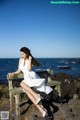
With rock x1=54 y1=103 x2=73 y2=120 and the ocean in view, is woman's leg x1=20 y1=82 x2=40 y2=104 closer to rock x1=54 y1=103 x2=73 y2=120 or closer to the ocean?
rock x1=54 y1=103 x2=73 y2=120

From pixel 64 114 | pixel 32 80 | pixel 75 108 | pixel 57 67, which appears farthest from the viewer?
pixel 57 67

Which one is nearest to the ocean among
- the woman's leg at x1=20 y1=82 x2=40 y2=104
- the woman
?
the woman

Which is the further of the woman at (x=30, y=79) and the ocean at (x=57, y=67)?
the ocean at (x=57, y=67)

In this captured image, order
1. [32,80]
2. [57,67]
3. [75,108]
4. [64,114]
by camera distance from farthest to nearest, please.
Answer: [57,67] → [32,80] → [75,108] → [64,114]

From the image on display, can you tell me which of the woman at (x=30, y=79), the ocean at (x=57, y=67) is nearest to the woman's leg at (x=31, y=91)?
the woman at (x=30, y=79)

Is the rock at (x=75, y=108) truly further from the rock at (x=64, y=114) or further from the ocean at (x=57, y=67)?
the ocean at (x=57, y=67)

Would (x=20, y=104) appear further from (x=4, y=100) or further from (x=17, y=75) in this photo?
(x=4, y=100)

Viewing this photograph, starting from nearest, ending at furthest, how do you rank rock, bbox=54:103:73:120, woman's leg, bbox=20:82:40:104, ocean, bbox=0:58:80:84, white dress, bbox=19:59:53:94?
rock, bbox=54:103:73:120
woman's leg, bbox=20:82:40:104
white dress, bbox=19:59:53:94
ocean, bbox=0:58:80:84

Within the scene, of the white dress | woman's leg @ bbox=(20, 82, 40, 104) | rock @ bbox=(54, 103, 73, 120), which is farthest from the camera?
the white dress

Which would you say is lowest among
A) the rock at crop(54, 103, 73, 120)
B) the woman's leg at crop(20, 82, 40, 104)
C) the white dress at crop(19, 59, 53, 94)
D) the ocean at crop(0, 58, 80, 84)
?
the ocean at crop(0, 58, 80, 84)

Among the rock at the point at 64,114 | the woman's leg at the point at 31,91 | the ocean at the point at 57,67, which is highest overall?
the woman's leg at the point at 31,91

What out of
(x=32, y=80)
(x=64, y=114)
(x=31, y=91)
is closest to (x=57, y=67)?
(x=32, y=80)

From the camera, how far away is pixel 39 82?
602cm

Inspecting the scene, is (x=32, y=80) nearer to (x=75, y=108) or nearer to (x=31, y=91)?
(x=31, y=91)
